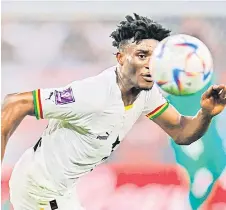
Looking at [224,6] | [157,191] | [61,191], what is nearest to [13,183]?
[61,191]

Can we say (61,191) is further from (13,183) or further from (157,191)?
(157,191)

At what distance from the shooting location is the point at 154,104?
1.68 m

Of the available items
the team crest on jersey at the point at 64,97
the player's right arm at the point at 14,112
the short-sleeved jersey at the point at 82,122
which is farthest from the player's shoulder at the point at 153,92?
the player's right arm at the point at 14,112

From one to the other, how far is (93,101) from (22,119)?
0.20m

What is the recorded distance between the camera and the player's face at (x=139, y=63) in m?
1.59

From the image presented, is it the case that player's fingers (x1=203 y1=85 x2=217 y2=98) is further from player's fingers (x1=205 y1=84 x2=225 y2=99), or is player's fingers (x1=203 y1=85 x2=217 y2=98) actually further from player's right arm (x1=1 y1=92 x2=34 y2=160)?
player's right arm (x1=1 y1=92 x2=34 y2=160)

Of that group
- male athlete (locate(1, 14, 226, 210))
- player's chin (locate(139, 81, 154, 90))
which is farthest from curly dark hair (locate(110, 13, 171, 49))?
player's chin (locate(139, 81, 154, 90))

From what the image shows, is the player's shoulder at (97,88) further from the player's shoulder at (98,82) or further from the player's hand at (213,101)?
the player's hand at (213,101)

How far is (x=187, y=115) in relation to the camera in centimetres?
168

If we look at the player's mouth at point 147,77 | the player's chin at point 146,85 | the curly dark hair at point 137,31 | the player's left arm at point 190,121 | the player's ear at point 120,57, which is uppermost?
the curly dark hair at point 137,31

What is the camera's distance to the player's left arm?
1.65m

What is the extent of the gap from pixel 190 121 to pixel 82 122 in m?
0.30

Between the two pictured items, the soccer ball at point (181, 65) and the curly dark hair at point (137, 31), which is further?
the curly dark hair at point (137, 31)

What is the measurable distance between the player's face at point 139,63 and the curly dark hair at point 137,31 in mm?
19
